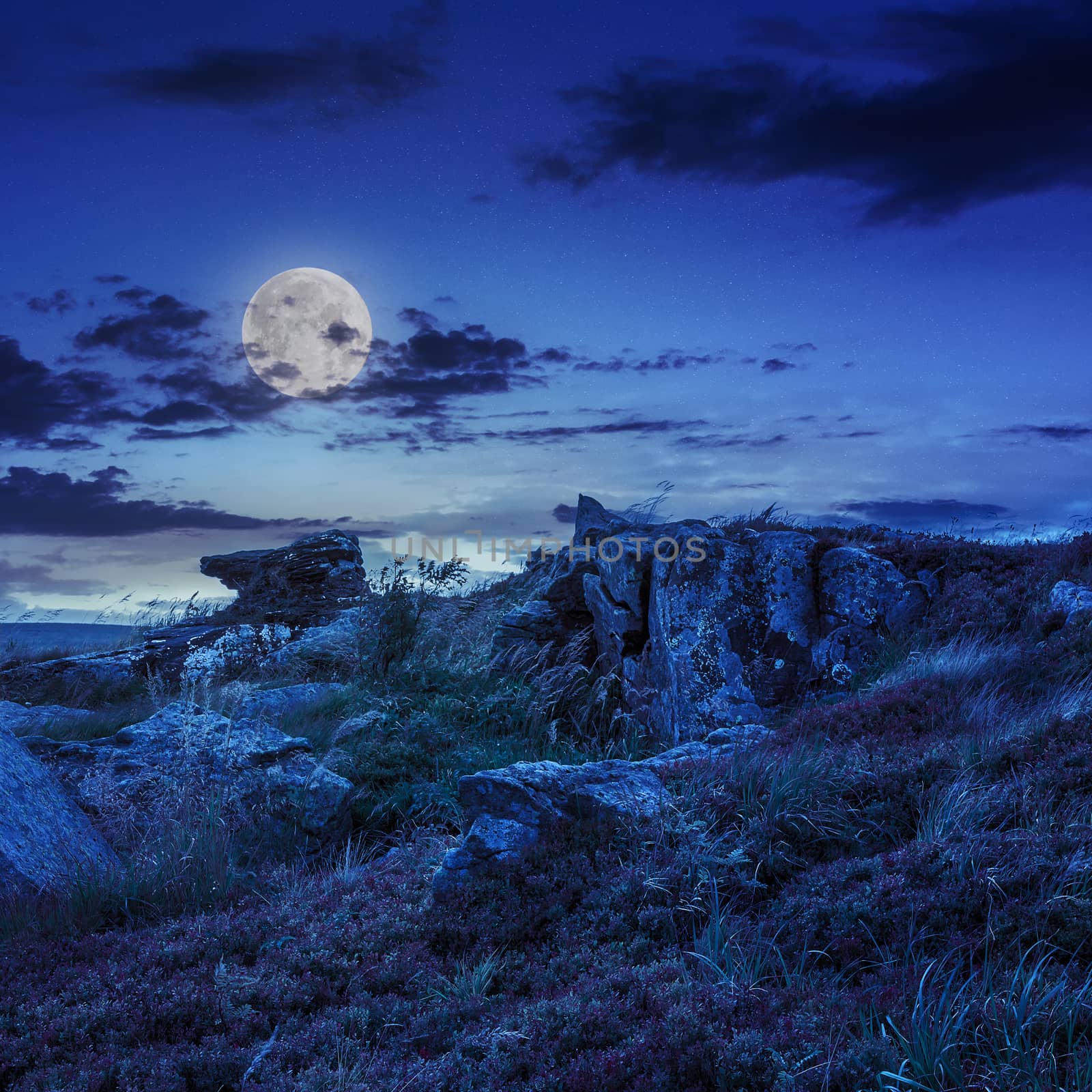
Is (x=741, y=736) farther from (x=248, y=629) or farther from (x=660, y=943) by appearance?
(x=248, y=629)

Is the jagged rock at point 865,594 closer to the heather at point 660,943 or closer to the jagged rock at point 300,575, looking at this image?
the heather at point 660,943

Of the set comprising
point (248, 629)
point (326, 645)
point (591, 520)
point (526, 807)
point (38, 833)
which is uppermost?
point (591, 520)

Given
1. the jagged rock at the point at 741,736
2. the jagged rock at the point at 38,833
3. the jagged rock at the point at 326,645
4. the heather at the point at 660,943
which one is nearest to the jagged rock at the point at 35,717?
the jagged rock at the point at 326,645

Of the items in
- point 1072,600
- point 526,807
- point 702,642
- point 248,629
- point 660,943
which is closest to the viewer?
point 660,943

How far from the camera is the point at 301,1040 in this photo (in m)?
3.62

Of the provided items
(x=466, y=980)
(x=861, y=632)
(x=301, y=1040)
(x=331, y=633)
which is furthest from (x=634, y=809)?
(x=331, y=633)

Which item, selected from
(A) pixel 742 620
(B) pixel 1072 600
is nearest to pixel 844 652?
(A) pixel 742 620

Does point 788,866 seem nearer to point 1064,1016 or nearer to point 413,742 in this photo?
point 1064,1016

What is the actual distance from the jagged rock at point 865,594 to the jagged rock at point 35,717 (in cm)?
1012

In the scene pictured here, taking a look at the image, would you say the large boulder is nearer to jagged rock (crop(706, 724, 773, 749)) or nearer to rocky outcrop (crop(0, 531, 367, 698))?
jagged rock (crop(706, 724, 773, 749))

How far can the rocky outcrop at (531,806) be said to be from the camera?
5.08 m

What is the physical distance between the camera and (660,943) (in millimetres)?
4301

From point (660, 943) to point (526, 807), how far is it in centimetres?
134

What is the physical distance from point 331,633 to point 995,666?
12154 millimetres
